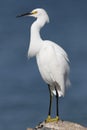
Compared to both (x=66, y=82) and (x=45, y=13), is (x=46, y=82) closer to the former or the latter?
(x=66, y=82)

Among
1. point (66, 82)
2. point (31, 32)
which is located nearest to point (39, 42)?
point (31, 32)

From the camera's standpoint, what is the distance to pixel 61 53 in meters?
19.7

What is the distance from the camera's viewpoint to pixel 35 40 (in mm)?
20375

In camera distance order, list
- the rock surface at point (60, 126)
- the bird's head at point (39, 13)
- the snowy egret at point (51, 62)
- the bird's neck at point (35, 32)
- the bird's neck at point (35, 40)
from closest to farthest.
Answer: the rock surface at point (60, 126) → the snowy egret at point (51, 62) → the bird's neck at point (35, 40) → the bird's neck at point (35, 32) → the bird's head at point (39, 13)

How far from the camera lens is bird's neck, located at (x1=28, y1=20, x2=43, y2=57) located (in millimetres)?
20094

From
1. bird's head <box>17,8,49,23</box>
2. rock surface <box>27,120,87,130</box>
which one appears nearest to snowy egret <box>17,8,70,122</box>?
bird's head <box>17,8,49,23</box>

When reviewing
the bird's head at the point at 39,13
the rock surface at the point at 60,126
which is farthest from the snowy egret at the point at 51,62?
the rock surface at the point at 60,126

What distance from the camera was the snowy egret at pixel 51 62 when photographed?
778 inches

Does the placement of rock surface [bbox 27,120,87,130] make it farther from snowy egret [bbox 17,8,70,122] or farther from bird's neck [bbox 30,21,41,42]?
bird's neck [bbox 30,21,41,42]

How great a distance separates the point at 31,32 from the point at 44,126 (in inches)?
185

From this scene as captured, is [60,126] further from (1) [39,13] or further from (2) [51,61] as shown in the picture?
(1) [39,13]

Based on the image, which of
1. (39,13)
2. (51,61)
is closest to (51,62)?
(51,61)

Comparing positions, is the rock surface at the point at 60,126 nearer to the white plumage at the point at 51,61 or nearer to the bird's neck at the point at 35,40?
the white plumage at the point at 51,61

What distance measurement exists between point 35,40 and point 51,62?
132 centimetres
